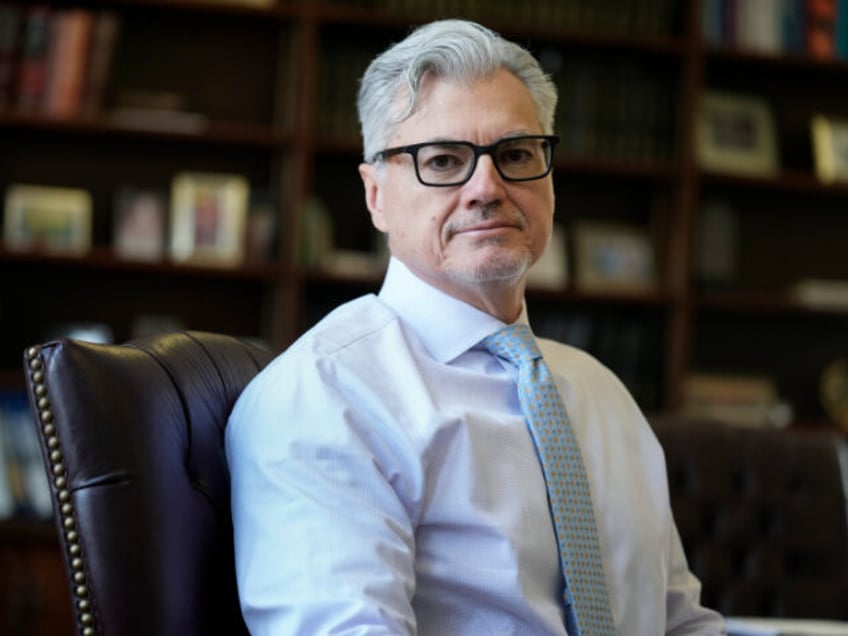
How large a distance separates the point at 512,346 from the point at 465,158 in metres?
0.26

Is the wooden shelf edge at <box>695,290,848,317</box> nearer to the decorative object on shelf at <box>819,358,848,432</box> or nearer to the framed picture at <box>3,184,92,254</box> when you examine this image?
the decorative object on shelf at <box>819,358,848,432</box>

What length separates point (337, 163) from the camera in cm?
428

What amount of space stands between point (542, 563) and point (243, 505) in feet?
1.24

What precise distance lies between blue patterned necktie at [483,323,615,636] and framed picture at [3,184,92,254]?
8.01 ft

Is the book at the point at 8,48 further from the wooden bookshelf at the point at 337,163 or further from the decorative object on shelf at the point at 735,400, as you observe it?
the decorative object on shelf at the point at 735,400

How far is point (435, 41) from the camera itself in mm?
1727

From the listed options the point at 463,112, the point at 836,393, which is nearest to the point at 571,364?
A: the point at 463,112

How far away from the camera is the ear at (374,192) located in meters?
1.85

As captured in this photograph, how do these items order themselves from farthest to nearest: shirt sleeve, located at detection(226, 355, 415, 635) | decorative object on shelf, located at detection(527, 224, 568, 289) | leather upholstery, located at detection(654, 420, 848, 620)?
decorative object on shelf, located at detection(527, 224, 568, 289), leather upholstery, located at detection(654, 420, 848, 620), shirt sleeve, located at detection(226, 355, 415, 635)

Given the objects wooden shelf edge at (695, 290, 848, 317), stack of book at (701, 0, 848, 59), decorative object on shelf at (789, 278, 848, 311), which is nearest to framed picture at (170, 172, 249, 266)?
wooden shelf edge at (695, 290, 848, 317)

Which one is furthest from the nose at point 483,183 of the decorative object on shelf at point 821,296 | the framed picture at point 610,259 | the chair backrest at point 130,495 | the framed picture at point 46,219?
the decorative object on shelf at point 821,296

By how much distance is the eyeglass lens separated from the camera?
67.9 inches

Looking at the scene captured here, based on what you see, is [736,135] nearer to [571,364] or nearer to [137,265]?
[137,265]

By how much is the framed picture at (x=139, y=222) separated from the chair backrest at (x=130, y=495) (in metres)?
2.47
